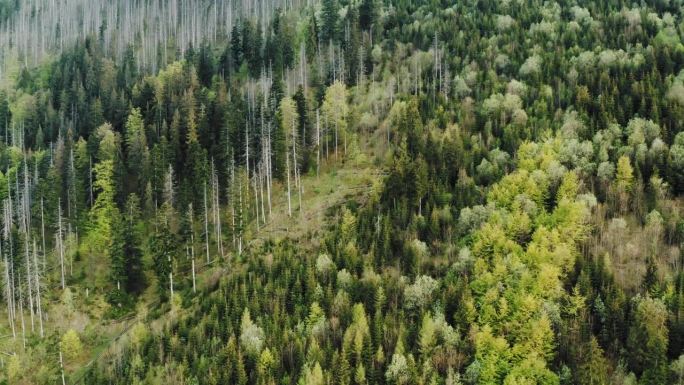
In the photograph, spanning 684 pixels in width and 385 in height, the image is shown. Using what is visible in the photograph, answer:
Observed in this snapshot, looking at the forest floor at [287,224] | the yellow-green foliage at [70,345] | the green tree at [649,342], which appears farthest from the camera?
the forest floor at [287,224]

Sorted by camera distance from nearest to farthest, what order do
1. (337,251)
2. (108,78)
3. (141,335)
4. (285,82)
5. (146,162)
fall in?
(141,335), (337,251), (146,162), (285,82), (108,78)

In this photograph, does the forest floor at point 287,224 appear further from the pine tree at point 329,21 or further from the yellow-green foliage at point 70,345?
the pine tree at point 329,21

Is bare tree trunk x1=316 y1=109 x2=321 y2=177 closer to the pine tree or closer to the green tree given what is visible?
the pine tree

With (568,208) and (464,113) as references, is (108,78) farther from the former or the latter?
(568,208)

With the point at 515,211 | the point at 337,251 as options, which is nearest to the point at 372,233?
the point at 337,251

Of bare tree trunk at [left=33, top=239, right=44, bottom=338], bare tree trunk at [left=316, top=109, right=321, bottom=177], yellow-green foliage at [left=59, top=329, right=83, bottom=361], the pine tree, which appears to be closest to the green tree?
bare tree trunk at [left=316, top=109, right=321, bottom=177]

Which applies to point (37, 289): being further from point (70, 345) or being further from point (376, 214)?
point (376, 214)

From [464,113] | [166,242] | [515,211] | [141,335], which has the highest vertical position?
[464,113]

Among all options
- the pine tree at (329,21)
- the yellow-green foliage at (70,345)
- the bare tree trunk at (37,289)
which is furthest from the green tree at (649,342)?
the pine tree at (329,21)

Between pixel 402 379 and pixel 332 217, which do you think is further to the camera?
pixel 332 217
